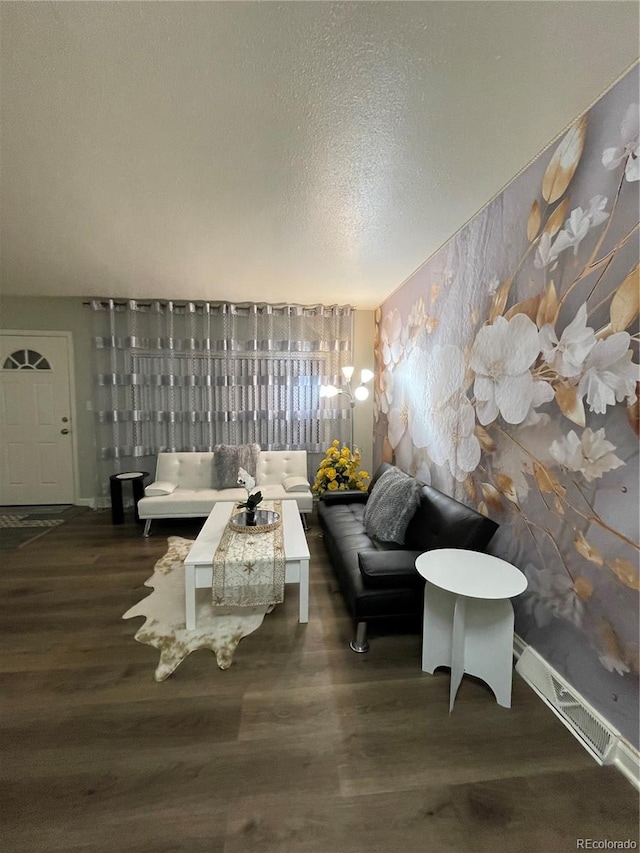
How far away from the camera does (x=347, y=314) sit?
427cm

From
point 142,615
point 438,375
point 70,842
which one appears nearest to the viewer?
point 70,842

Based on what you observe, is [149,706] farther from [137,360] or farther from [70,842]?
[137,360]

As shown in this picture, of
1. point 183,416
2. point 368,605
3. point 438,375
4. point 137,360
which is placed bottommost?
point 368,605

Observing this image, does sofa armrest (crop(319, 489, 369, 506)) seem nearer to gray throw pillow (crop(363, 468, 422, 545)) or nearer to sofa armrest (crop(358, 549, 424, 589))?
gray throw pillow (crop(363, 468, 422, 545))

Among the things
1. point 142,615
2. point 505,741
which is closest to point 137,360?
point 142,615

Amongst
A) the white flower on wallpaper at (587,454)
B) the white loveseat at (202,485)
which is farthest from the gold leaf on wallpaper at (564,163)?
the white loveseat at (202,485)

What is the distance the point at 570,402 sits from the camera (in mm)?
1446

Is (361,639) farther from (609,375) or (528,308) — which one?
(528,308)

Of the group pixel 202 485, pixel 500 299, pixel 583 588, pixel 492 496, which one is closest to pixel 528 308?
pixel 500 299

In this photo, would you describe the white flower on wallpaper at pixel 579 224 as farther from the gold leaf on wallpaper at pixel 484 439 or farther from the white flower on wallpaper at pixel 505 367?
the gold leaf on wallpaper at pixel 484 439

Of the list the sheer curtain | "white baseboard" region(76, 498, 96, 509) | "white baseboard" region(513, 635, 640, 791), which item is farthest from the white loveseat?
"white baseboard" region(513, 635, 640, 791)

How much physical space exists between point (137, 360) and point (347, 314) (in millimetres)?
2635

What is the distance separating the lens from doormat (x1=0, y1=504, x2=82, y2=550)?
3.19m

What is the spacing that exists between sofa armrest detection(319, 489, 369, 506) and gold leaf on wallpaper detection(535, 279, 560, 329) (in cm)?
209
